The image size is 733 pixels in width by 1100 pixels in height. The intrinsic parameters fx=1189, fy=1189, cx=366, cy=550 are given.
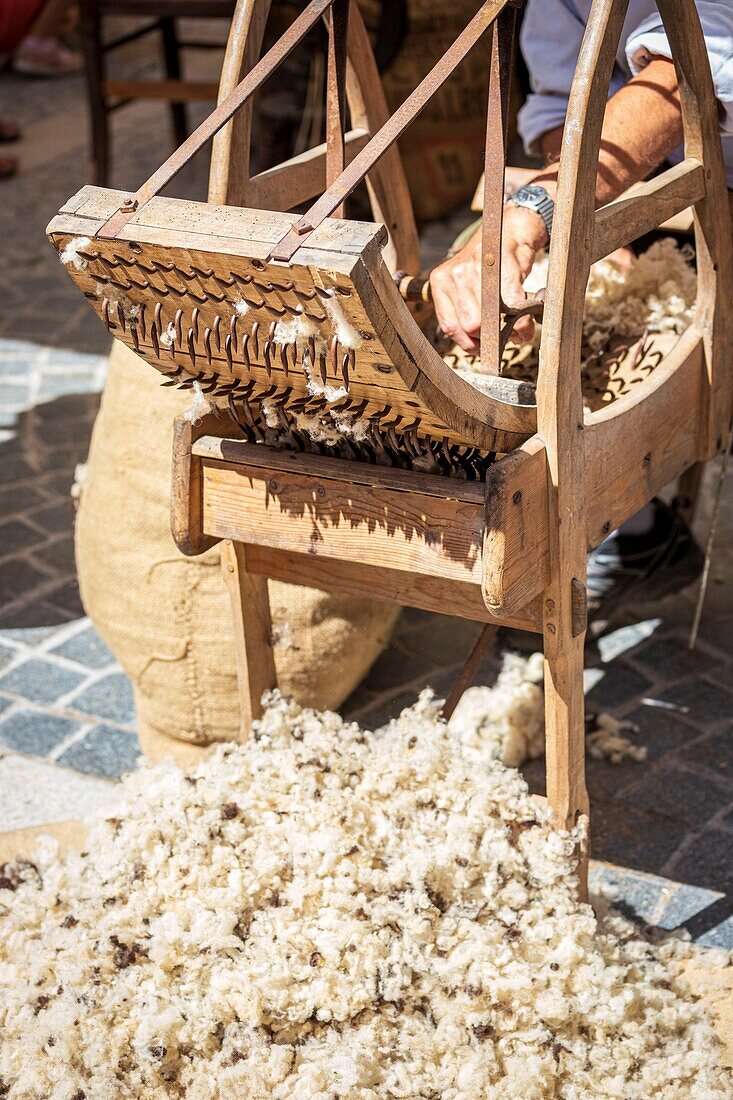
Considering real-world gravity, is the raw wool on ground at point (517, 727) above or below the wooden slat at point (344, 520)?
below

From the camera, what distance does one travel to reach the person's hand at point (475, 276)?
6.09 ft

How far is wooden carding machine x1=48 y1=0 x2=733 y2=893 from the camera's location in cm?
143

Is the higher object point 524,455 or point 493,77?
point 493,77

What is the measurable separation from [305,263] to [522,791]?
1.00 metres

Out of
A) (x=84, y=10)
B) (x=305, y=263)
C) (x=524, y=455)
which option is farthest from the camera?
(x=84, y=10)

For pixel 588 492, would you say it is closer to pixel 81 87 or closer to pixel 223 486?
pixel 223 486

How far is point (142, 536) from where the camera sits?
8.36 ft

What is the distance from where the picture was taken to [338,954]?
70.2 inches

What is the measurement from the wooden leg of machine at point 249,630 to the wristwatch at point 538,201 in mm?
734

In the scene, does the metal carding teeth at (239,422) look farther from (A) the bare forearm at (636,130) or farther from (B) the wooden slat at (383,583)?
(A) the bare forearm at (636,130)

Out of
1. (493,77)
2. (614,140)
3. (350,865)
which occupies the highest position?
(493,77)

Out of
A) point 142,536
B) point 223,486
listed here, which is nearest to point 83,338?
point 142,536

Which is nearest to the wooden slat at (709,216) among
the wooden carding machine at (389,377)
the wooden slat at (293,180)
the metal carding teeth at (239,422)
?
the wooden carding machine at (389,377)

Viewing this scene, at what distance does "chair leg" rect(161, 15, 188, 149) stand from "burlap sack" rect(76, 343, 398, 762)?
3.79 m
